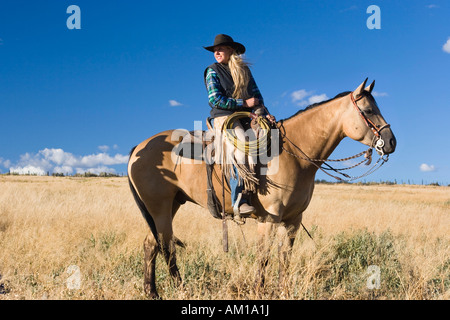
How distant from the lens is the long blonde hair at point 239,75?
5410 millimetres

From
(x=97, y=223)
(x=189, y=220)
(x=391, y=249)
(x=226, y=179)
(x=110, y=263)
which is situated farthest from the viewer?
(x=189, y=220)

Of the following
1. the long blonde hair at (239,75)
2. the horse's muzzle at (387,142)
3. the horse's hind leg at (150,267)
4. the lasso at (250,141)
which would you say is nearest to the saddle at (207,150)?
the lasso at (250,141)

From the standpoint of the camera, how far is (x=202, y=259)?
6.14 metres

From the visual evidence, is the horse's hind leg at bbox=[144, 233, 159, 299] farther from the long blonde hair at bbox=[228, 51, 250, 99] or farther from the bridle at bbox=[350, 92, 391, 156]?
the bridle at bbox=[350, 92, 391, 156]

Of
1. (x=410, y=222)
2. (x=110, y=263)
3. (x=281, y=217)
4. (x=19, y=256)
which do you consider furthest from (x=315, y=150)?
(x=410, y=222)

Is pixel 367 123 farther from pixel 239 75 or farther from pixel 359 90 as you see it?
pixel 239 75

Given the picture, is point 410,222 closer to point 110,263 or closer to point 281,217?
point 281,217

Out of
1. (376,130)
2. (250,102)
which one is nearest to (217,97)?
(250,102)

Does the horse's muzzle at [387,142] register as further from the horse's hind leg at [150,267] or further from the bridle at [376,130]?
the horse's hind leg at [150,267]

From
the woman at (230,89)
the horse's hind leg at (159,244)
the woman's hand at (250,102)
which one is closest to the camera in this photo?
the woman at (230,89)

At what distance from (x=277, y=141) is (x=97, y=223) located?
22.3 feet

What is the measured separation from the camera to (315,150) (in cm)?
519

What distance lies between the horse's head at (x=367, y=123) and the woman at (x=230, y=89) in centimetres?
112

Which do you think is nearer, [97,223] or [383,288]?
[383,288]
